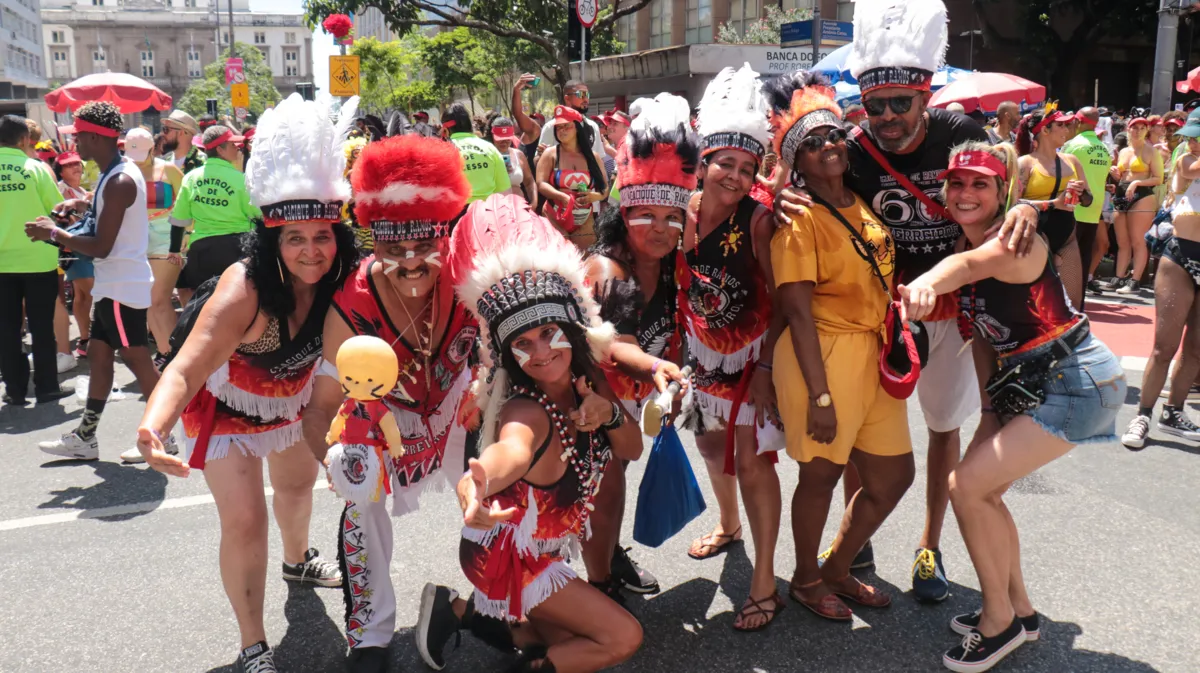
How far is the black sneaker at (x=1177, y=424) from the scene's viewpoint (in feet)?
18.4

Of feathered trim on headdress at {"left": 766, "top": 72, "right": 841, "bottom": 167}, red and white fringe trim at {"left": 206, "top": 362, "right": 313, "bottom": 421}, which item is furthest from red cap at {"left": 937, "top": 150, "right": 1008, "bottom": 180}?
red and white fringe trim at {"left": 206, "top": 362, "right": 313, "bottom": 421}

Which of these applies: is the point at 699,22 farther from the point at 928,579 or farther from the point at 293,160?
the point at 293,160

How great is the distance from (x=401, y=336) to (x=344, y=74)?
35.5 ft

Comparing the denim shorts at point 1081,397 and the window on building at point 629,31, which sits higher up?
the window on building at point 629,31

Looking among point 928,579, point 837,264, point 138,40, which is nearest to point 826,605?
Result: point 928,579

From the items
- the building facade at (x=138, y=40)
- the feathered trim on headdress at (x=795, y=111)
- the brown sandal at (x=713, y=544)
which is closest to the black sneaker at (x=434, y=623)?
the brown sandal at (x=713, y=544)

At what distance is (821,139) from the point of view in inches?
133

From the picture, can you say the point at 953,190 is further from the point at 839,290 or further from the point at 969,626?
the point at 969,626

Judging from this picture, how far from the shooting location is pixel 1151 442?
5.61m

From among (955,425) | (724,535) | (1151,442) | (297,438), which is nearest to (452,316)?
(297,438)

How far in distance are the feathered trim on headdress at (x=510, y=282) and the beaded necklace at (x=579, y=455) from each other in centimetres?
12

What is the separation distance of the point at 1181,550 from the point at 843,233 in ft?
7.30

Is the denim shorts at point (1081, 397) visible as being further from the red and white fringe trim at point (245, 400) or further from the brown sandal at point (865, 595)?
the red and white fringe trim at point (245, 400)

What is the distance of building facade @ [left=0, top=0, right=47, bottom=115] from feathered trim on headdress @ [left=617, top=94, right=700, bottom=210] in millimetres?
59375
